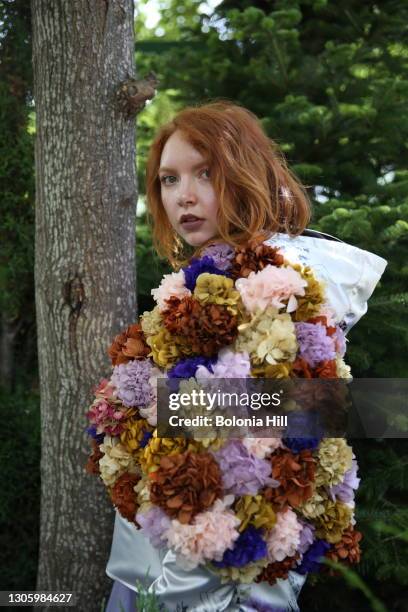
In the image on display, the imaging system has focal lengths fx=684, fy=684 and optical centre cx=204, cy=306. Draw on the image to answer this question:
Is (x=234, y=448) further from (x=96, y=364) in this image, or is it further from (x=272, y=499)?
(x=96, y=364)

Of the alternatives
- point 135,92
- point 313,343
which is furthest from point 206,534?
point 135,92

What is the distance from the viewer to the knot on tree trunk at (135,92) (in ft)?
9.59

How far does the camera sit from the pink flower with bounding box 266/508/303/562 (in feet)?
5.97

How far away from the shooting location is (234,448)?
1.80 metres

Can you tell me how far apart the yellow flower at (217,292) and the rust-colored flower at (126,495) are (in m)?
0.61

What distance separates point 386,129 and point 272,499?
2.42 metres

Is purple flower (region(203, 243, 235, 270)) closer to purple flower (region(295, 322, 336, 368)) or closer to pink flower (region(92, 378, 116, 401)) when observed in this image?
purple flower (region(295, 322, 336, 368))

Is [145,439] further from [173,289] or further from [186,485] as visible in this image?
[173,289]

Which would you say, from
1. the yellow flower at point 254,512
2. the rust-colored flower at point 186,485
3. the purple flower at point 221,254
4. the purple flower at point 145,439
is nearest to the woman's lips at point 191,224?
the purple flower at point 221,254

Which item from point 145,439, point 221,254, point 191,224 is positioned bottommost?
point 145,439

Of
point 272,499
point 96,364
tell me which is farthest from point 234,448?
point 96,364

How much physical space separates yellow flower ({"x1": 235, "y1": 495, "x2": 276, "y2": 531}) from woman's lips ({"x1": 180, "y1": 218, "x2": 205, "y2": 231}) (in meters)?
0.87

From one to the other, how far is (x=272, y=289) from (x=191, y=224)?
1.55ft

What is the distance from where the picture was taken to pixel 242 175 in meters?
2.12
